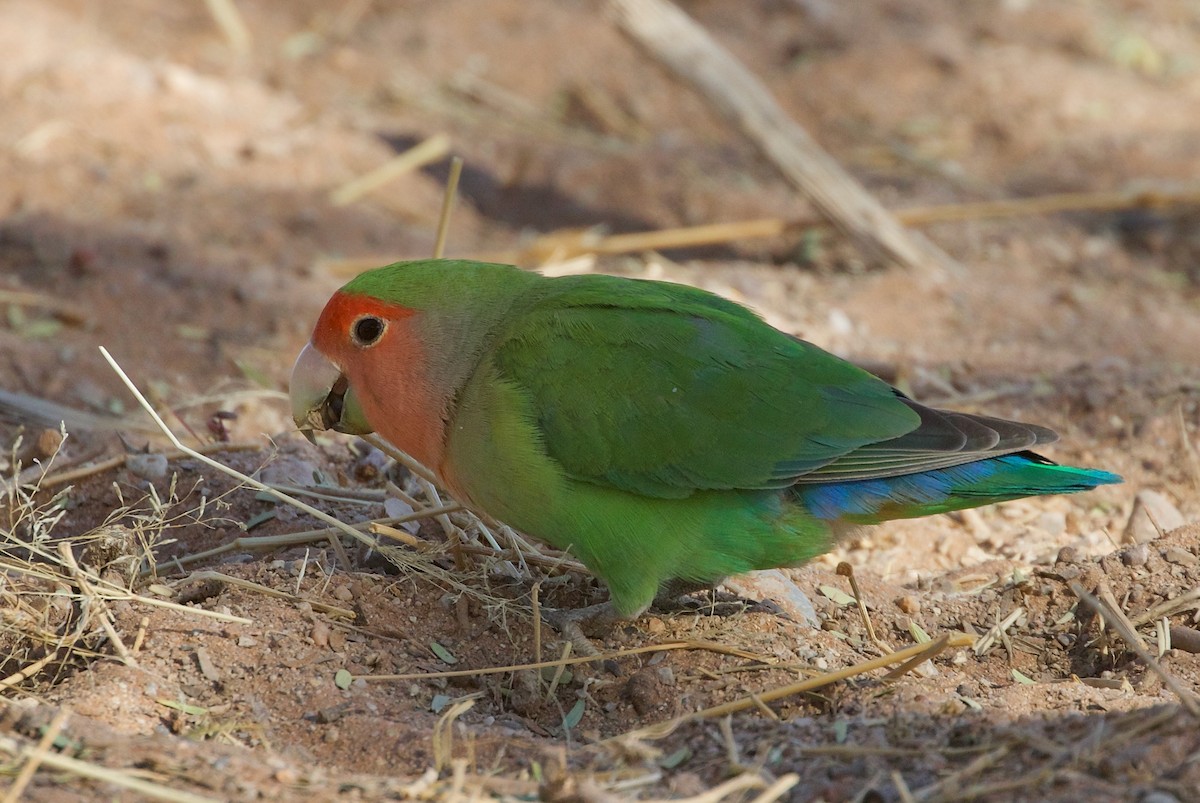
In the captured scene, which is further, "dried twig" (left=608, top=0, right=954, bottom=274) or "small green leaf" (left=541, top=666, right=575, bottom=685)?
"dried twig" (left=608, top=0, right=954, bottom=274)

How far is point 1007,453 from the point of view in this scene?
3.22m

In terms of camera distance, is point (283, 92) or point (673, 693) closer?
point (673, 693)

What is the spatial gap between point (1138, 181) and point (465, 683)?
18.0 feet

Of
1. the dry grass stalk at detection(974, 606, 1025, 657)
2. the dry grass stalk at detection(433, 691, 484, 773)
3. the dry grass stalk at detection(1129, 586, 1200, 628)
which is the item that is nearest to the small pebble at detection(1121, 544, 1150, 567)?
the dry grass stalk at detection(1129, 586, 1200, 628)

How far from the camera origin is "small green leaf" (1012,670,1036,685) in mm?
3213

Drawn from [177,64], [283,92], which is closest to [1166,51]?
[283,92]

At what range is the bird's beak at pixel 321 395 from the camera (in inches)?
139

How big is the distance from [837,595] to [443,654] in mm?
1230

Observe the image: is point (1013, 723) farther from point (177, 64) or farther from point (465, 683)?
point (177, 64)

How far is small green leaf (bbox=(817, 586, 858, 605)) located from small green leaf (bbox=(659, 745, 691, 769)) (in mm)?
1059

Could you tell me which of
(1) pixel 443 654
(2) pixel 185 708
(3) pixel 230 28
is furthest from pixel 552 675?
(3) pixel 230 28

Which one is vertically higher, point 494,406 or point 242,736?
point 494,406

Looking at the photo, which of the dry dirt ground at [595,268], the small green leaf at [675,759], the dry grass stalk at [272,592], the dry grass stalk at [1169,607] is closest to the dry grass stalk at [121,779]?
the dry dirt ground at [595,268]

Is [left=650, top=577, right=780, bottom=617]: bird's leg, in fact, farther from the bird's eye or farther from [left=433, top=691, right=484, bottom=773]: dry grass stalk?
the bird's eye
